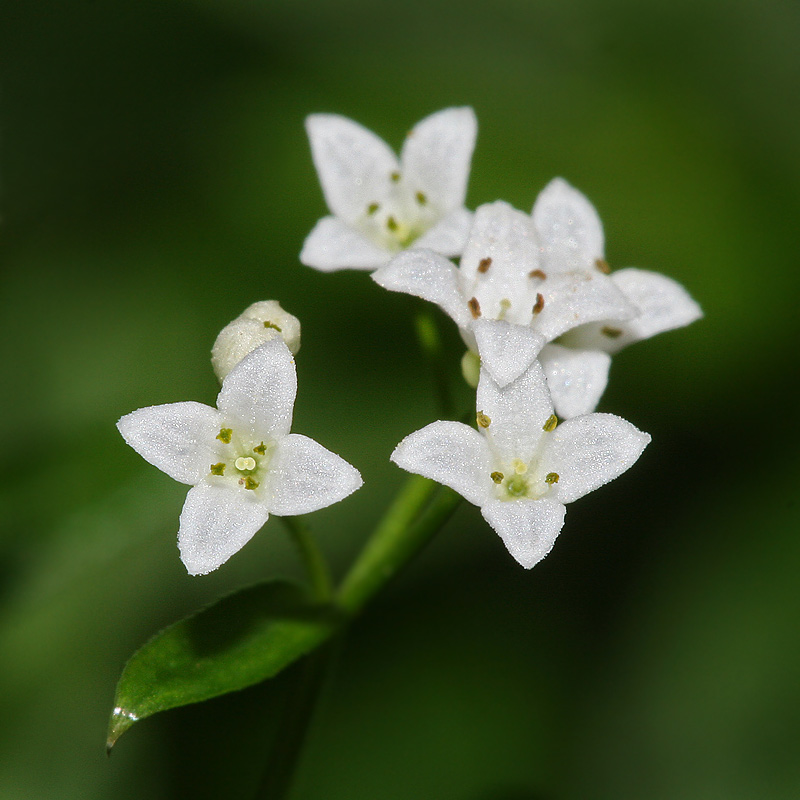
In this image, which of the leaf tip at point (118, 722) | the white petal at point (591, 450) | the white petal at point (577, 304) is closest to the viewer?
the leaf tip at point (118, 722)

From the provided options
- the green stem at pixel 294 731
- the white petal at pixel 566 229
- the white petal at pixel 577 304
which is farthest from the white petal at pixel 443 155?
the green stem at pixel 294 731

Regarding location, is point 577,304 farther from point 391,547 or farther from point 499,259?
point 391,547

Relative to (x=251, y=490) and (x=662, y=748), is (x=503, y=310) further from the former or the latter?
(x=662, y=748)

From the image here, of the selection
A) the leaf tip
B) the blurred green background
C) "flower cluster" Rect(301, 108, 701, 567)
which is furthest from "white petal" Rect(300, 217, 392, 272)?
the leaf tip

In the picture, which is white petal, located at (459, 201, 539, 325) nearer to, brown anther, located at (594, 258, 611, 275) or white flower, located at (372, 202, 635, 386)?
white flower, located at (372, 202, 635, 386)

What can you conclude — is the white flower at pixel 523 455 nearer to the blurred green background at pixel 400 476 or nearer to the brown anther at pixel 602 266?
the brown anther at pixel 602 266

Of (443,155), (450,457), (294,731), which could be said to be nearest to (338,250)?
(443,155)
